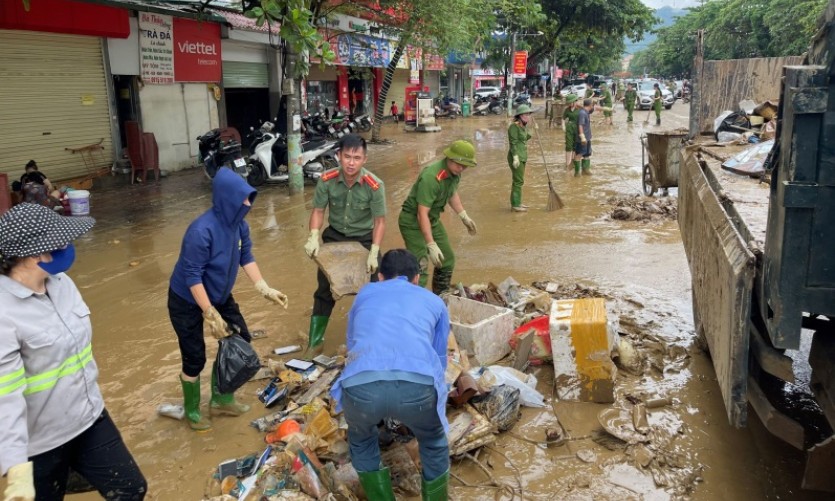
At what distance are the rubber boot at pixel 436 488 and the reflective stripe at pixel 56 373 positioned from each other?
158 centimetres

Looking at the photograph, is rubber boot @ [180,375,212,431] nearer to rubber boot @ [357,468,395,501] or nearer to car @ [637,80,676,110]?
rubber boot @ [357,468,395,501]

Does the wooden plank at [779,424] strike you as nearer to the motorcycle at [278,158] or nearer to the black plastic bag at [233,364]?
the black plastic bag at [233,364]

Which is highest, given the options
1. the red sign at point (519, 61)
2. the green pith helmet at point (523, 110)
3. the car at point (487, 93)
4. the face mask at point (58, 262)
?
the red sign at point (519, 61)

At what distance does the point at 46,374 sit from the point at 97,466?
0.50 meters

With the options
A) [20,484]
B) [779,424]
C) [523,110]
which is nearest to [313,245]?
[20,484]

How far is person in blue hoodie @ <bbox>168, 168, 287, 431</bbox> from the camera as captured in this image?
11.9ft

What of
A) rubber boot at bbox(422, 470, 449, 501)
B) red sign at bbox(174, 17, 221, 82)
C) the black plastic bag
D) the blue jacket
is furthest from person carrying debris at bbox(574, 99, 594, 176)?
rubber boot at bbox(422, 470, 449, 501)

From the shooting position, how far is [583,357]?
164 inches

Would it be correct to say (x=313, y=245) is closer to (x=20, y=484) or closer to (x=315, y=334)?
(x=315, y=334)

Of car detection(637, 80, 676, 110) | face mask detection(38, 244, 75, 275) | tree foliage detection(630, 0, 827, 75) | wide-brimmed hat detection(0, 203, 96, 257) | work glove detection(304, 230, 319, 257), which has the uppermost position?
tree foliage detection(630, 0, 827, 75)

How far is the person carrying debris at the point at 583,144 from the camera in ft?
40.2

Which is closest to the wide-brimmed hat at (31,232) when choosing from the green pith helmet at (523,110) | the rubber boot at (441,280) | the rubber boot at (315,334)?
the rubber boot at (315,334)

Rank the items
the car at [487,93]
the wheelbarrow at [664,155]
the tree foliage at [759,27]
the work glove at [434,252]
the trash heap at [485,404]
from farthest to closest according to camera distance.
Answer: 1. the car at [487,93]
2. the tree foliage at [759,27]
3. the wheelbarrow at [664,155]
4. the work glove at [434,252]
5. the trash heap at [485,404]

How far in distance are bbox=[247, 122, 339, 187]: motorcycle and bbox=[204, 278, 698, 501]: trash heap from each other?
7.37 meters
